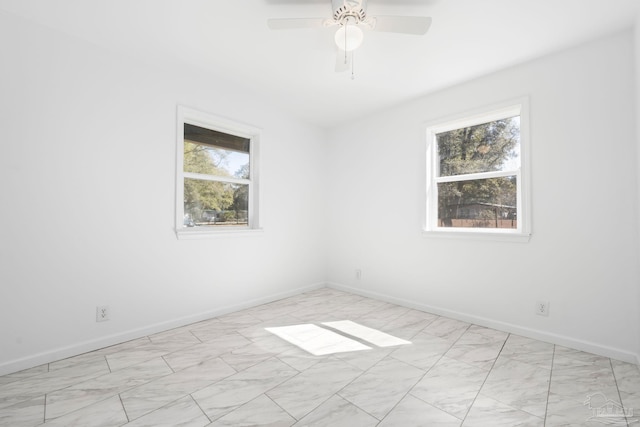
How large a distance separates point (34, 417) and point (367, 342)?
2176 millimetres

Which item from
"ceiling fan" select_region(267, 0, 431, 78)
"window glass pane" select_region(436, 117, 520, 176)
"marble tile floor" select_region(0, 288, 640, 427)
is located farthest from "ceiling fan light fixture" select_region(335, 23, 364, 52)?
"marble tile floor" select_region(0, 288, 640, 427)

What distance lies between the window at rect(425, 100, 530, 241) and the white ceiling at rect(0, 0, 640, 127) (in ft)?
1.67

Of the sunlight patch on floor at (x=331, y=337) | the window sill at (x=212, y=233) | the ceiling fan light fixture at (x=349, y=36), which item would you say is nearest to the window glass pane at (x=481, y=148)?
the ceiling fan light fixture at (x=349, y=36)

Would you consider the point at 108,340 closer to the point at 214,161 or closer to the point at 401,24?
the point at 214,161

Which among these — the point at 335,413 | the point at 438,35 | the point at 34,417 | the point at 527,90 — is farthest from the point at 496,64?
the point at 34,417

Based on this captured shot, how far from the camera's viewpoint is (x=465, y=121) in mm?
3094

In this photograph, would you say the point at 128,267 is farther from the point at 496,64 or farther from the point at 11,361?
the point at 496,64

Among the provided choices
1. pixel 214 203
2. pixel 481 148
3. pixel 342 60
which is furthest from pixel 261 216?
pixel 481 148

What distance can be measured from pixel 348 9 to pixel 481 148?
2.05m

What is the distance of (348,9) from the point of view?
5.89 ft

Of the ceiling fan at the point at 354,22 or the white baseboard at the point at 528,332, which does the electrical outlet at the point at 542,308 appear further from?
the ceiling fan at the point at 354,22

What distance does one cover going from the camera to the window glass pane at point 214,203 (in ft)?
9.99

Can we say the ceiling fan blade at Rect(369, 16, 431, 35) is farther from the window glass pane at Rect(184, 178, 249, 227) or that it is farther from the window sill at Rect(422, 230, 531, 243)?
the window glass pane at Rect(184, 178, 249, 227)

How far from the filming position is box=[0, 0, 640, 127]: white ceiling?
1960mm
